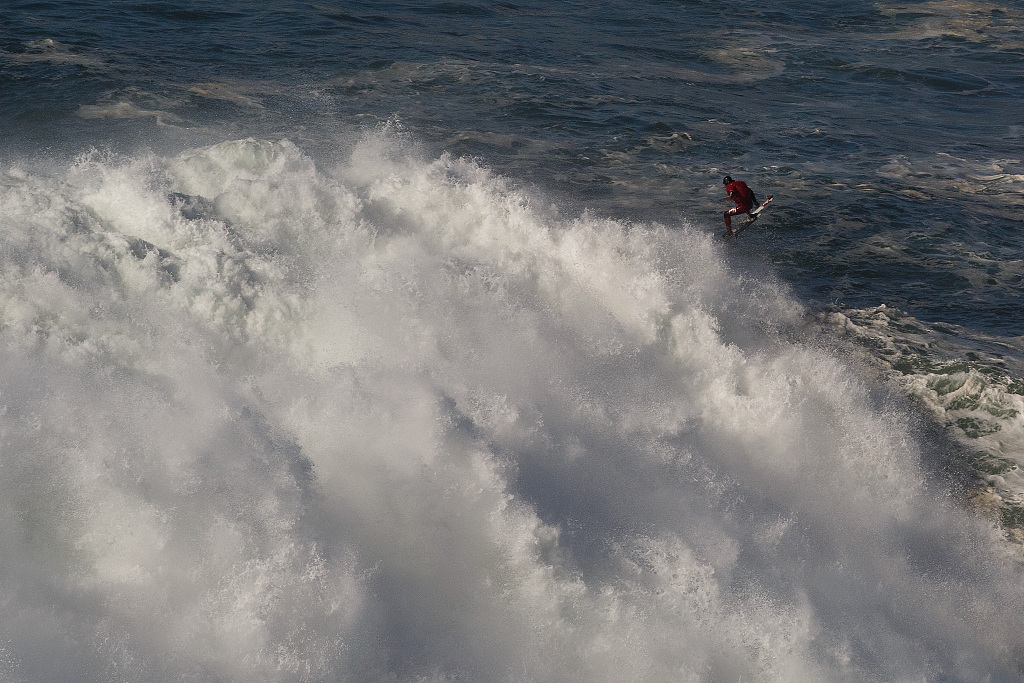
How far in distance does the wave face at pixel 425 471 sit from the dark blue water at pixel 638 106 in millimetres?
3574

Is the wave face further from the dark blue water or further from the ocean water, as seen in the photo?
the dark blue water

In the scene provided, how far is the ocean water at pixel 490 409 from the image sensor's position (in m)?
7.06

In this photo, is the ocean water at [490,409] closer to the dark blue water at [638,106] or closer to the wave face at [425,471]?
the wave face at [425,471]

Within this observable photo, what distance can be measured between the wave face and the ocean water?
0.12 ft

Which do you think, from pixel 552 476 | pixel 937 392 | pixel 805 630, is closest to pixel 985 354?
pixel 937 392

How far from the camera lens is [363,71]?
20703 millimetres

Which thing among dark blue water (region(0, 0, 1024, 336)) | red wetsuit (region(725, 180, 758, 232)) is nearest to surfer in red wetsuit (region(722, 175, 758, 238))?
red wetsuit (region(725, 180, 758, 232))

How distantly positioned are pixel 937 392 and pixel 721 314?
9.43 feet

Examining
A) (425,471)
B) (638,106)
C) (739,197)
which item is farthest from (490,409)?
(638,106)

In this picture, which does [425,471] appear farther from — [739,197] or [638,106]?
[638,106]

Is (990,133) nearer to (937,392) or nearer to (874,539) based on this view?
(937,392)

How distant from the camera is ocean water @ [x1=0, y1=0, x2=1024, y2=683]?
7.06 metres

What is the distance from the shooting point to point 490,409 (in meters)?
8.72

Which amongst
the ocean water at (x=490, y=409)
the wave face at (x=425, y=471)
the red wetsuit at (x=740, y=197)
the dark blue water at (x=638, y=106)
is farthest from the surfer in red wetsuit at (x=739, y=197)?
the wave face at (x=425, y=471)
